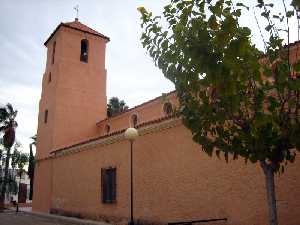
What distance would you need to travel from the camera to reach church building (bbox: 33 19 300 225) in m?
9.68

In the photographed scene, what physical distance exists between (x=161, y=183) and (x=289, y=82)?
335 inches

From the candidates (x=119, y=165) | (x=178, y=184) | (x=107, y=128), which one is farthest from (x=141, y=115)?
(x=178, y=184)

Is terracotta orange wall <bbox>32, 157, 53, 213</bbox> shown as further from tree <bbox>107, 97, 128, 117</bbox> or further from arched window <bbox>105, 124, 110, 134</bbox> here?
tree <bbox>107, 97, 128, 117</bbox>

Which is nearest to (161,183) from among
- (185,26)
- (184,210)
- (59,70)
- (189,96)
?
(184,210)

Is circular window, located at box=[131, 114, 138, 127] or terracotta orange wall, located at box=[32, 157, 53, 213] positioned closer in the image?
circular window, located at box=[131, 114, 138, 127]

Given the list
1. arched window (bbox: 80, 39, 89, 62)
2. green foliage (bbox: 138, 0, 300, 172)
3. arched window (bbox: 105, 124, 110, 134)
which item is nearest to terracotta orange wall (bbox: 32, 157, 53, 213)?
arched window (bbox: 105, 124, 110, 134)

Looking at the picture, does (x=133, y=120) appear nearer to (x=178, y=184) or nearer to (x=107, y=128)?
(x=107, y=128)

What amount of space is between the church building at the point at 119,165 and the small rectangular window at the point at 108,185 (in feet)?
0.14

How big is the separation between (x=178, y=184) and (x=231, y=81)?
7.63 metres

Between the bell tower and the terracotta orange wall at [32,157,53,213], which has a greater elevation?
the bell tower

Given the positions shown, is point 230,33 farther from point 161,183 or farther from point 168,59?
point 161,183

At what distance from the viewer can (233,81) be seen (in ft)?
15.4

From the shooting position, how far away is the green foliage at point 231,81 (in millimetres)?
4547

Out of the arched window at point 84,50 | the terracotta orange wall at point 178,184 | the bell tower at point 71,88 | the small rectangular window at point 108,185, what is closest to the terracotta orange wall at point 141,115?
the bell tower at point 71,88
